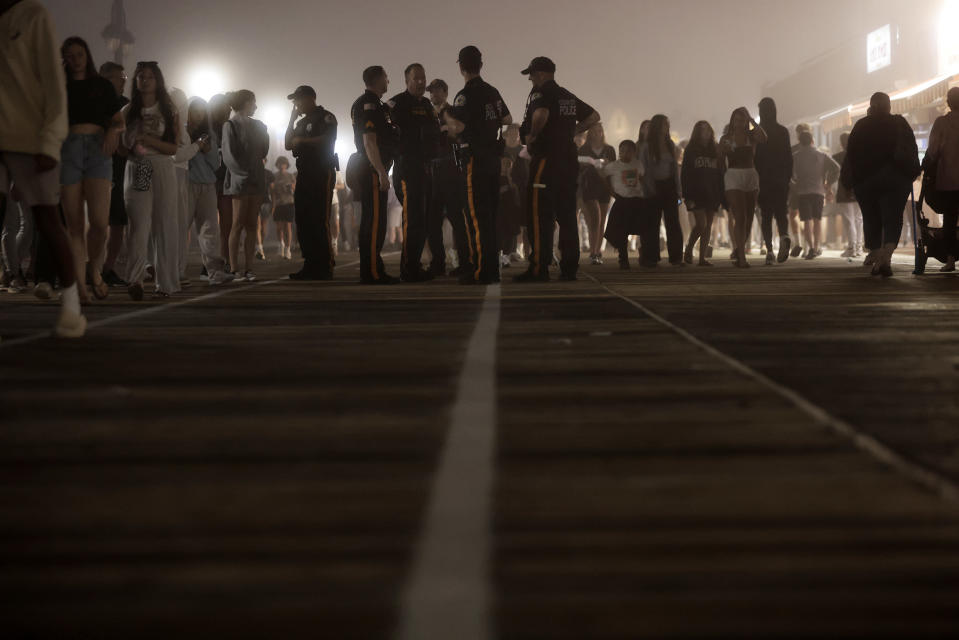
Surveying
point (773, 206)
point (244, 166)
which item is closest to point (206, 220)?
point (244, 166)

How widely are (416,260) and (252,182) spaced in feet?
6.25

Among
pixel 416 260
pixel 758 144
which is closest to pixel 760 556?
pixel 416 260

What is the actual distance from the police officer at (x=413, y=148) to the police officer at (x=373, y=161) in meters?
0.13

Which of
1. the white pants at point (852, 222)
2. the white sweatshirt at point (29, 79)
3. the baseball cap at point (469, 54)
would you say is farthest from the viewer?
the white pants at point (852, 222)

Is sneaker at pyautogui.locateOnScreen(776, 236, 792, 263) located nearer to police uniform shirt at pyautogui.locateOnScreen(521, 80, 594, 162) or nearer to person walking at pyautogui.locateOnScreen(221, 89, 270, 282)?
police uniform shirt at pyautogui.locateOnScreen(521, 80, 594, 162)

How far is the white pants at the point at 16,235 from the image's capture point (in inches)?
473

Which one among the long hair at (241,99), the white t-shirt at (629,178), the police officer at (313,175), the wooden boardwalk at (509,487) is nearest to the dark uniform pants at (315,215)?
the police officer at (313,175)

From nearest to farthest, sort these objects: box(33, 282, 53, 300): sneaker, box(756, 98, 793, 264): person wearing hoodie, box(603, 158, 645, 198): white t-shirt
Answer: box(33, 282, 53, 300): sneaker
box(756, 98, 793, 264): person wearing hoodie
box(603, 158, 645, 198): white t-shirt

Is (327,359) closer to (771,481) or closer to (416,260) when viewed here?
(771,481)

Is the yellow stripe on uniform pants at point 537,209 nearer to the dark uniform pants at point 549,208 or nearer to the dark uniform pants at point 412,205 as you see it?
the dark uniform pants at point 549,208

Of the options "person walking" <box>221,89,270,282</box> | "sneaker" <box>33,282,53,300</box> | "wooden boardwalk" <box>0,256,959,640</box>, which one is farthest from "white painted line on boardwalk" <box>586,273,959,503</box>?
"person walking" <box>221,89,270,282</box>

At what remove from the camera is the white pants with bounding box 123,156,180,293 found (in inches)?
404

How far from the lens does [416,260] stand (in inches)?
518

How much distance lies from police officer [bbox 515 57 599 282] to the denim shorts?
455 centimetres
